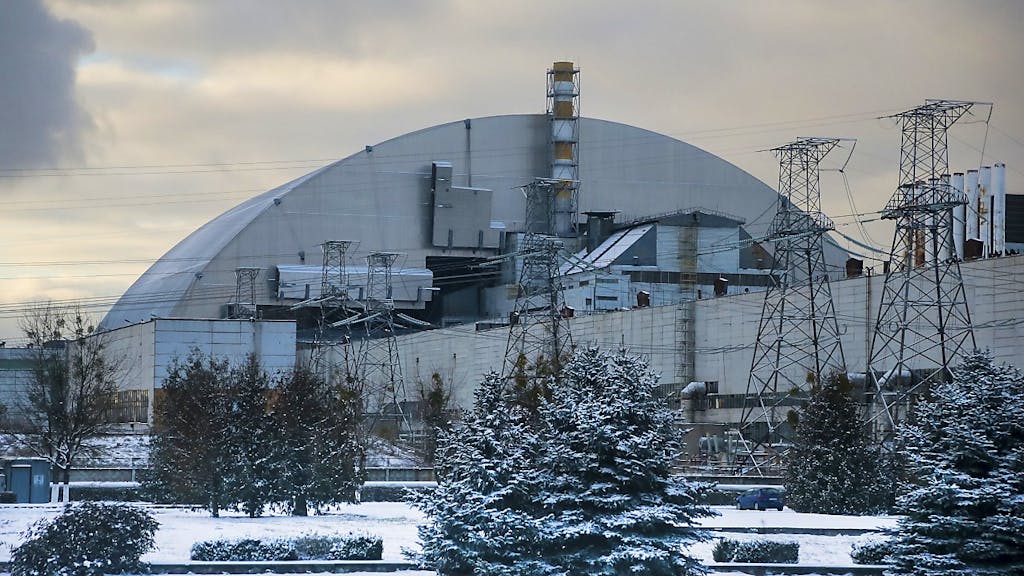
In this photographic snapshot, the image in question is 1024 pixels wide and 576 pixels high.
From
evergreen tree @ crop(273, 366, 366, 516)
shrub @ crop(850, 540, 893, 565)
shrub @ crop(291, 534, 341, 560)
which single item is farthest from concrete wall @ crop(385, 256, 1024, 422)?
shrub @ crop(291, 534, 341, 560)

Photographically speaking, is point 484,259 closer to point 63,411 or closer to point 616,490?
point 63,411

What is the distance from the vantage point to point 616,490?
23.5 meters

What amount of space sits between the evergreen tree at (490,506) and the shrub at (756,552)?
6.75 meters

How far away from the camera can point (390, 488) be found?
A: 51.2 metres

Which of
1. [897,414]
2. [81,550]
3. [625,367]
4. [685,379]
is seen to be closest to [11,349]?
[685,379]

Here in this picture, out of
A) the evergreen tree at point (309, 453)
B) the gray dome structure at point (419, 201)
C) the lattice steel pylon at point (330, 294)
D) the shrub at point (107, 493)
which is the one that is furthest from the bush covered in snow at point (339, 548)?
the gray dome structure at point (419, 201)

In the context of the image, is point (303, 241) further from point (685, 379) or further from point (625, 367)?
point (625, 367)

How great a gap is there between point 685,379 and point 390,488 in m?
31.1

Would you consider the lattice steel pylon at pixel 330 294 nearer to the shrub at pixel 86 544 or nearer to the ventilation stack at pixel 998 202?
the ventilation stack at pixel 998 202

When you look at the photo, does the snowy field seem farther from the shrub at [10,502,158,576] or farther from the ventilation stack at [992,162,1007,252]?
the ventilation stack at [992,162,1007,252]

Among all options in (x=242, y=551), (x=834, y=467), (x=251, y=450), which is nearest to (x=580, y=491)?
(x=242, y=551)

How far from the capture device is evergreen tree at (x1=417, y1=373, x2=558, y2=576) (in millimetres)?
23969

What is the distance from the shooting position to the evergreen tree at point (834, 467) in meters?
44.4

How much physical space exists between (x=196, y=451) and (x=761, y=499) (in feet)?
62.4
